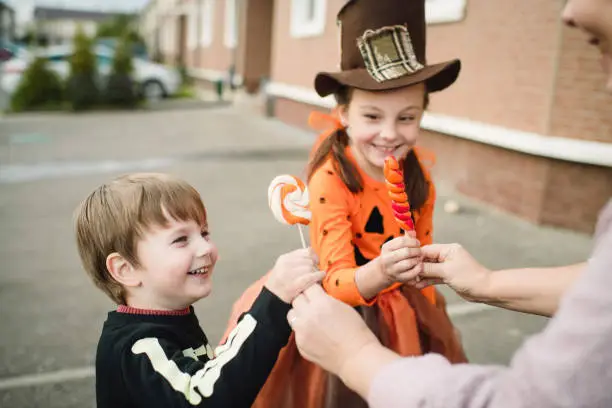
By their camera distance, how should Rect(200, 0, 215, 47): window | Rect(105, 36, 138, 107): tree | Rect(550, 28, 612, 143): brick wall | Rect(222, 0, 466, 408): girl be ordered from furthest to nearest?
Rect(200, 0, 215, 47): window, Rect(105, 36, 138, 107): tree, Rect(550, 28, 612, 143): brick wall, Rect(222, 0, 466, 408): girl

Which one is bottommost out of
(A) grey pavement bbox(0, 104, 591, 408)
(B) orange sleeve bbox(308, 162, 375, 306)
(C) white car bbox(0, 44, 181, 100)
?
(A) grey pavement bbox(0, 104, 591, 408)

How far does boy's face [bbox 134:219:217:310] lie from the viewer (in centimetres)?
176

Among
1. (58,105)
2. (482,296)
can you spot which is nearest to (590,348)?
(482,296)

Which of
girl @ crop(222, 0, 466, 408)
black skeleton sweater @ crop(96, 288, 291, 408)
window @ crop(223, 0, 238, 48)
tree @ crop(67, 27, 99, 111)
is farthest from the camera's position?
window @ crop(223, 0, 238, 48)

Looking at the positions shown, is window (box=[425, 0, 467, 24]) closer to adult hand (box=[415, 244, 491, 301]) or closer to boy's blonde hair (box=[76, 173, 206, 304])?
adult hand (box=[415, 244, 491, 301])

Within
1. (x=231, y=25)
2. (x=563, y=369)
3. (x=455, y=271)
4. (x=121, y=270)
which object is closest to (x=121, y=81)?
(x=231, y=25)

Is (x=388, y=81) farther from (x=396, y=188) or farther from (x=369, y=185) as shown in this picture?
(x=396, y=188)

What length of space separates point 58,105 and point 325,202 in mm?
16851

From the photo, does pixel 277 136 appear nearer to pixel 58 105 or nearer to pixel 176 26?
pixel 58 105

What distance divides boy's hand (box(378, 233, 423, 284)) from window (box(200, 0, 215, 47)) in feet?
75.5

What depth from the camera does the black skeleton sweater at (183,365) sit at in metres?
1.62

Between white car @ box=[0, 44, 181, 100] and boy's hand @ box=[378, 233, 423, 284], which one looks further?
white car @ box=[0, 44, 181, 100]

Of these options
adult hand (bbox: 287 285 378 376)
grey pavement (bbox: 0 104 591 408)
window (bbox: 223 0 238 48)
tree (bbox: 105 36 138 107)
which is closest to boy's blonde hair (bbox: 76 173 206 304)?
adult hand (bbox: 287 285 378 376)

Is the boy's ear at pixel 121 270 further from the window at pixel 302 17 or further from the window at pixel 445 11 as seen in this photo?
the window at pixel 302 17
